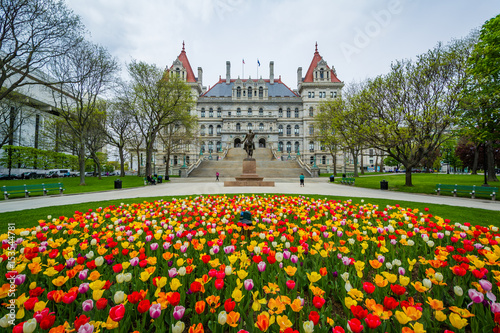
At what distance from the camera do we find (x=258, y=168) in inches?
1505

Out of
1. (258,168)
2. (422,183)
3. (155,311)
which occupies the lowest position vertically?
(422,183)

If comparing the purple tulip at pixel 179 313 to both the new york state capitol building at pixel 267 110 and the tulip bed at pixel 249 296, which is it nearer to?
the tulip bed at pixel 249 296

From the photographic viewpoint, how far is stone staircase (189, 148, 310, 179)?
35.6 m

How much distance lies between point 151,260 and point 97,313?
695 millimetres

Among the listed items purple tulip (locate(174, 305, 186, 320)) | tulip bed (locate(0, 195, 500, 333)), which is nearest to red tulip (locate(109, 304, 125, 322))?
tulip bed (locate(0, 195, 500, 333))

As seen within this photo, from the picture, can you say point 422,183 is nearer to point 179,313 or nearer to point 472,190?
point 472,190

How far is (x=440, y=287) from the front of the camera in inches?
99.7

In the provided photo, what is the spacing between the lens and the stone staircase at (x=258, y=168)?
35.6 metres

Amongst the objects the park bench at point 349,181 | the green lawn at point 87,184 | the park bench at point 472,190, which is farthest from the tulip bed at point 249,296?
the park bench at point 349,181

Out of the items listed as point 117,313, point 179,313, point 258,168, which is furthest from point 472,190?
point 258,168

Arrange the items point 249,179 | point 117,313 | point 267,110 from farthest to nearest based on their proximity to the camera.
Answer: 1. point 267,110
2. point 249,179
3. point 117,313

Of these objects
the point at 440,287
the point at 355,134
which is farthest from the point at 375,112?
the point at 440,287

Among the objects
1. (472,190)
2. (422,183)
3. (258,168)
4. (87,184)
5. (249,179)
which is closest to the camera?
(472,190)

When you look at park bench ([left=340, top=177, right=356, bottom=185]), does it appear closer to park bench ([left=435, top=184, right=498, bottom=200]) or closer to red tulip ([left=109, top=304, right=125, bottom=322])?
park bench ([left=435, top=184, right=498, bottom=200])
